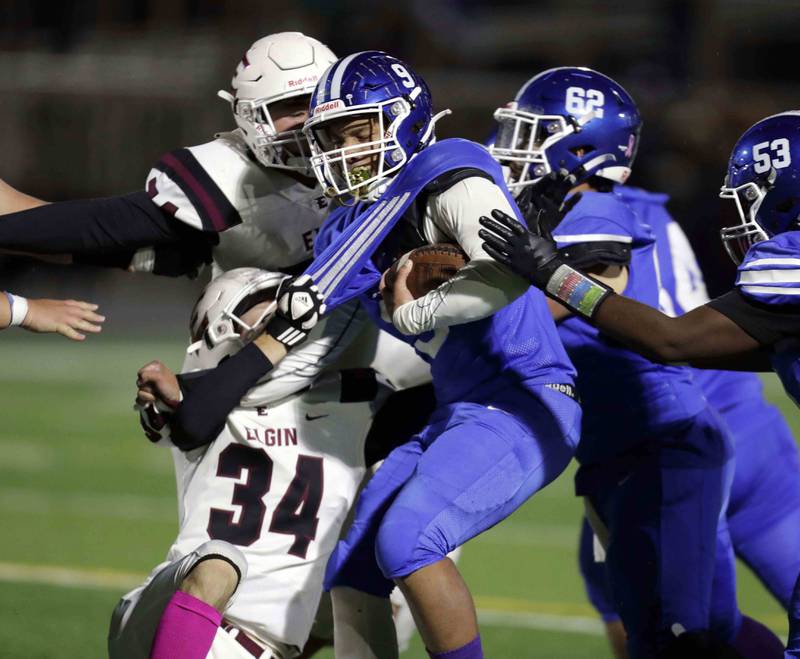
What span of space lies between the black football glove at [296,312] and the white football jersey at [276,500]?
1.05 ft

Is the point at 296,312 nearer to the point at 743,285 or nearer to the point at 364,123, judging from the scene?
the point at 364,123

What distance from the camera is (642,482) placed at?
3631 mm

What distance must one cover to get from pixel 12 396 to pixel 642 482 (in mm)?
7834

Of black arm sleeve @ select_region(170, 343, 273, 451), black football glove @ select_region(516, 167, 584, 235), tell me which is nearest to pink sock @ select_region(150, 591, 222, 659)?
black arm sleeve @ select_region(170, 343, 273, 451)

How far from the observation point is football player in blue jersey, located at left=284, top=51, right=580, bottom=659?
9.54 feet

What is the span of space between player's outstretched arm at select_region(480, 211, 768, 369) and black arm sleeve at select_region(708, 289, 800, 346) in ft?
0.05

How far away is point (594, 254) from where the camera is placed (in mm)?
3486

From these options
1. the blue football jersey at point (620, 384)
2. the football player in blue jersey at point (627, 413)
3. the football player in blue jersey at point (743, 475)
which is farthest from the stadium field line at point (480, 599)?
the blue football jersey at point (620, 384)

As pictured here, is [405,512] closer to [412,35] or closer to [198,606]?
[198,606]

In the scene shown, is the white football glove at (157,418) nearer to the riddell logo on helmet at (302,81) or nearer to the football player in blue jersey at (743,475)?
the riddell logo on helmet at (302,81)

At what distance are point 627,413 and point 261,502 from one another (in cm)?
104

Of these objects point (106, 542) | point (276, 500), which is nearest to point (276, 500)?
point (276, 500)

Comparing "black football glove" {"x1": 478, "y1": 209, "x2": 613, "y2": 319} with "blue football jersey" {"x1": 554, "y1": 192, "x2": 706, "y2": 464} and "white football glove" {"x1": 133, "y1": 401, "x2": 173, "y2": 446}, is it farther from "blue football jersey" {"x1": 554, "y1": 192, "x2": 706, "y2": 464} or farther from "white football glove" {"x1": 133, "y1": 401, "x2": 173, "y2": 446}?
"white football glove" {"x1": 133, "y1": 401, "x2": 173, "y2": 446}

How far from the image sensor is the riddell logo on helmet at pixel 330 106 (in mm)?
3303
